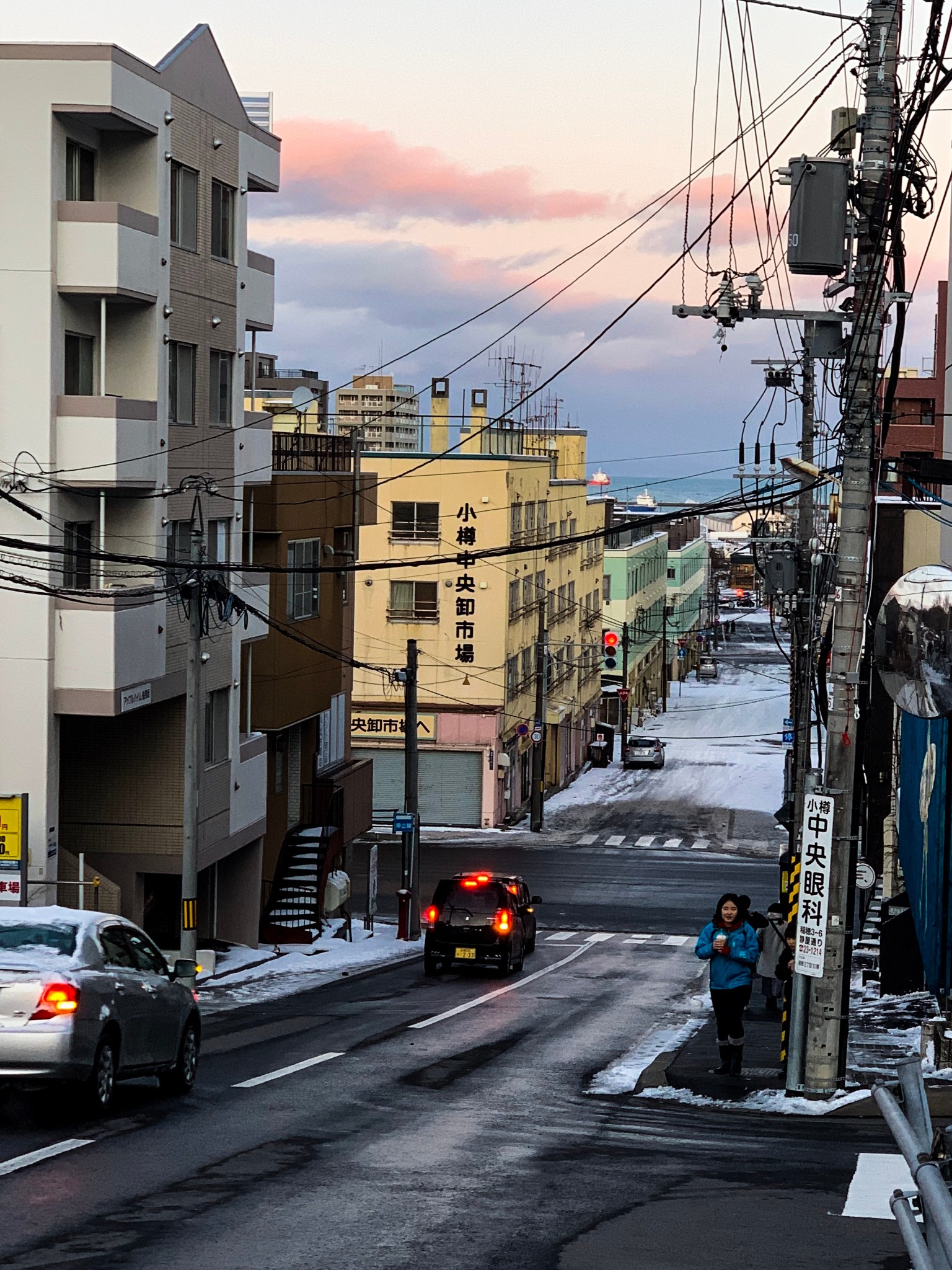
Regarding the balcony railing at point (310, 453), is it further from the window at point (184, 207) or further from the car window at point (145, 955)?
the car window at point (145, 955)

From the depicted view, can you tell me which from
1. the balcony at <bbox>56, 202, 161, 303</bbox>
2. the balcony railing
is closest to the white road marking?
the balcony at <bbox>56, 202, 161, 303</bbox>

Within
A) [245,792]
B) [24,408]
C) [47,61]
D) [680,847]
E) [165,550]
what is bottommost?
[680,847]

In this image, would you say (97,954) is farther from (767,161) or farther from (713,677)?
(713,677)

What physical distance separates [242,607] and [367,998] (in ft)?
22.1

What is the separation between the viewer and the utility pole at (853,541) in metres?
13.9

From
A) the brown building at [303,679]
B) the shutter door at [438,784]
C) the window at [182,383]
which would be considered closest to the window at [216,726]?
the brown building at [303,679]

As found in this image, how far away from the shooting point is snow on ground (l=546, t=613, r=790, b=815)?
7856 cm

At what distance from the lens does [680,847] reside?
64.2 meters

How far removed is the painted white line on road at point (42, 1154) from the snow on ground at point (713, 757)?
62.7 m

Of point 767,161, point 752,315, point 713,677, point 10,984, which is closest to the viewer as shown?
point 10,984

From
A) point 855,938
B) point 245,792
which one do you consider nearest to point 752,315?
point 855,938

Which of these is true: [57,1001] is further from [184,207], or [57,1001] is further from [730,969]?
[184,207]

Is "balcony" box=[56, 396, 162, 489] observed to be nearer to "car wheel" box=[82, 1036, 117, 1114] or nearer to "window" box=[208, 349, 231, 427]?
"window" box=[208, 349, 231, 427]

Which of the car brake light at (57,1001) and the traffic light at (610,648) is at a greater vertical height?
the car brake light at (57,1001)
